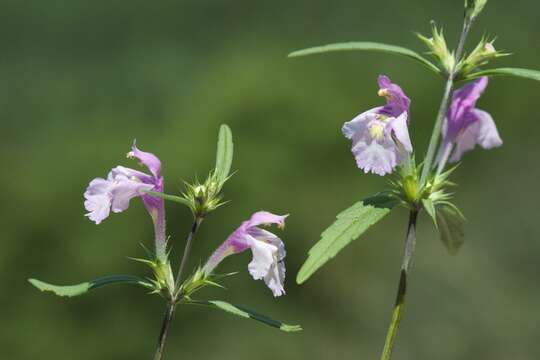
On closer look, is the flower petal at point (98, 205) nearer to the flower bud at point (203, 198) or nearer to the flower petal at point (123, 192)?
the flower petal at point (123, 192)

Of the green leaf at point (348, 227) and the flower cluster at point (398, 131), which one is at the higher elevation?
the flower cluster at point (398, 131)

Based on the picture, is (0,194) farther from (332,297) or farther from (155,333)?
(332,297)

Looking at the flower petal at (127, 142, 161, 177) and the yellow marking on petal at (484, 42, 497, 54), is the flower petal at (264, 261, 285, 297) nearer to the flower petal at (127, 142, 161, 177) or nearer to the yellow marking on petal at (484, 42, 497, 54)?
the flower petal at (127, 142, 161, 177)

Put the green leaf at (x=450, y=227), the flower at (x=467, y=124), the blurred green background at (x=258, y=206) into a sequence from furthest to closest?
1. the blurred green background at (x=258, y=206)
2. the flower at (x=467, y=124)
3. the green leaf at (x=450, y=227)

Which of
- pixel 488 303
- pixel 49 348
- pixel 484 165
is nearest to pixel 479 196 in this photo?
pixel 484 165

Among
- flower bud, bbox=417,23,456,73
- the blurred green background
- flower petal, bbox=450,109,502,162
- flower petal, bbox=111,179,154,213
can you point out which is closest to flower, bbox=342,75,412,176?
flower bud, bbox=417,23,456,73

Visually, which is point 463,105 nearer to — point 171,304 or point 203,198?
point 203,198

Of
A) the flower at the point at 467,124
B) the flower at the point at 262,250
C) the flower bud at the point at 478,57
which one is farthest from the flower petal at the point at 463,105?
the flower at the point at 262,250

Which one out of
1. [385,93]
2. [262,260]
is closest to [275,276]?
[262,260]
